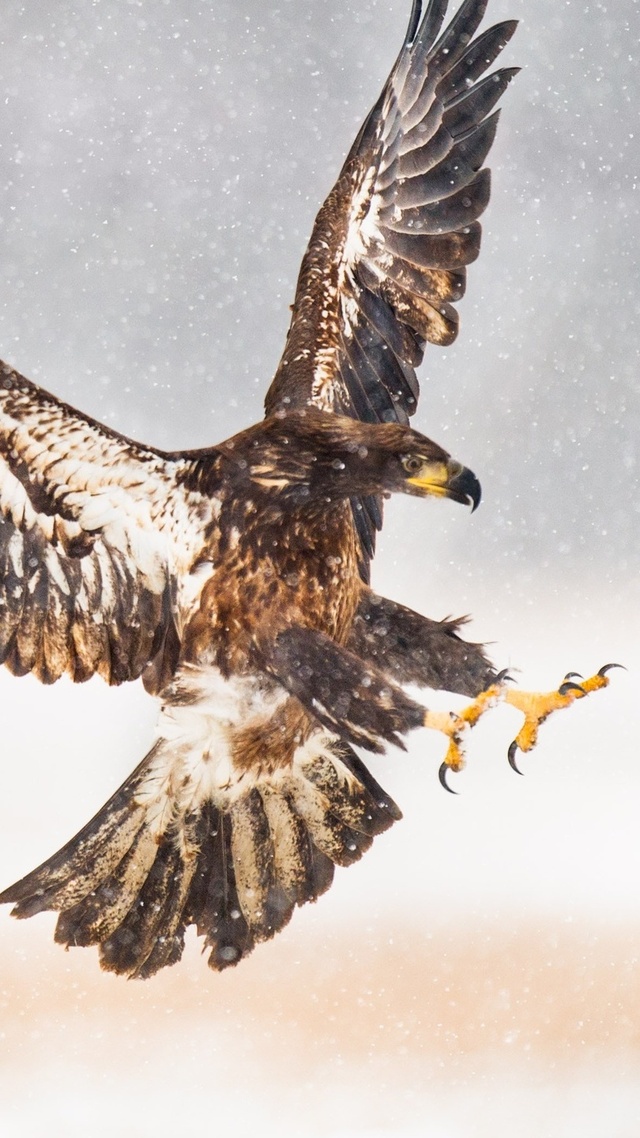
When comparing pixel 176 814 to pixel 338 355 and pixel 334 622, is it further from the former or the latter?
pixel 338 355

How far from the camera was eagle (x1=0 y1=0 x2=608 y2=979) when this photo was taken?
2.99 metres

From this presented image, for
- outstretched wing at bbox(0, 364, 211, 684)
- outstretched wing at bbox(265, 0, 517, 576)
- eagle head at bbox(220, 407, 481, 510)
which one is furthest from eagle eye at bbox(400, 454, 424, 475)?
outstretched wing at bbox(265, 0, 517, 576)

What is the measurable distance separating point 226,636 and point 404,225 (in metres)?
1.83

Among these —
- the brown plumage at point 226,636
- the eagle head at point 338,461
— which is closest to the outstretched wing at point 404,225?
the brown plumage at point 226,636

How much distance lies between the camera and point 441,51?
4.00 meters

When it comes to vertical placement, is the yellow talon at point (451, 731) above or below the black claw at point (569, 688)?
below

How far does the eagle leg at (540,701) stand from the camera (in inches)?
121

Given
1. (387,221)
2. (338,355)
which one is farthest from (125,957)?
(387,221)

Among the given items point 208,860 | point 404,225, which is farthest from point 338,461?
point 404,225

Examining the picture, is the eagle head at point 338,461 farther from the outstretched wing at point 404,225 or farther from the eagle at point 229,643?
the outstretched wing at point 404,225

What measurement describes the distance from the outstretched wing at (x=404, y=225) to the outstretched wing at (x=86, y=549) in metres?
0.93

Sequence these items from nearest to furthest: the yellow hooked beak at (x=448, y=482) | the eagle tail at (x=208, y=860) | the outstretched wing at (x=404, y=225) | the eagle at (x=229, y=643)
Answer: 1. the yellow hooked beak at (x=448, y=482)
2. the eagle at (x=229, y=643)
3. the eagle tail at (x=208, y=860)
4. the outstretched wing at (x=404, y=225)

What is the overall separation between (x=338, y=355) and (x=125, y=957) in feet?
6.90

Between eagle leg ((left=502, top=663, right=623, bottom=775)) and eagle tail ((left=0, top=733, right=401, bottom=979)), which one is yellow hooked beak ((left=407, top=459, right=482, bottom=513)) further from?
eagle tail ((left=0, top=733, right=401, bottom=979))
